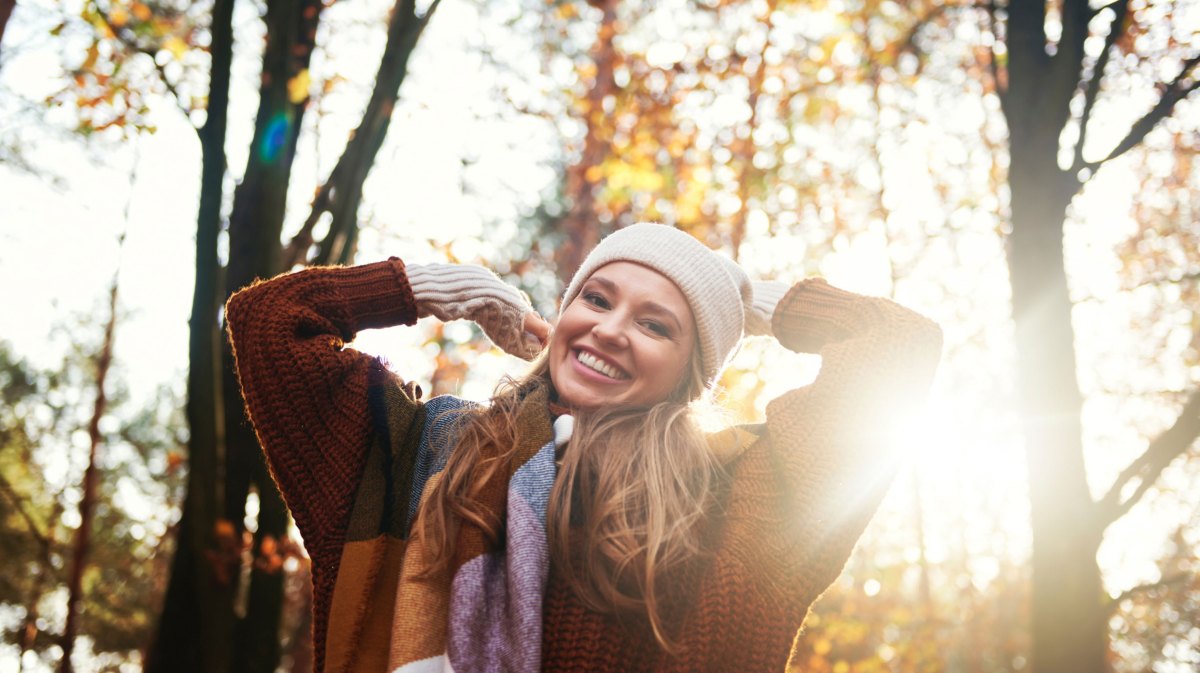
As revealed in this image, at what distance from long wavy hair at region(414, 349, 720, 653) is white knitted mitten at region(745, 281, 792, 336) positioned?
469 millimetres

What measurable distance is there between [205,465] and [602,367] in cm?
251

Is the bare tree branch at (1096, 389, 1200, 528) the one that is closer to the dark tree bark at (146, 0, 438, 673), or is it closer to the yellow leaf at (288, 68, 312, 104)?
the dark tree bark at (146, 0, 438, 673)

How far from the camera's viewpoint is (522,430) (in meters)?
1.94

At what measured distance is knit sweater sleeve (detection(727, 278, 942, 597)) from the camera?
181cm

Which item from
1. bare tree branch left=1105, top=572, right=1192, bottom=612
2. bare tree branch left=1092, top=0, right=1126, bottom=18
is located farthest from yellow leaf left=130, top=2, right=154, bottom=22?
bare tree branch left=1105, top=572, right=1192, bottom=612

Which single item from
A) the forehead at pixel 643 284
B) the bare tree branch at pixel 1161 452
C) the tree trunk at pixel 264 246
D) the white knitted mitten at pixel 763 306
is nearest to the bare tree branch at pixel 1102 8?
the bare tree branch at pixel 1161 452

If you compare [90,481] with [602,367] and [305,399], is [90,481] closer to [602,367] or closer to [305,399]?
[305,399]

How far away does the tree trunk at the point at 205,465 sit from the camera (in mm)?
3654

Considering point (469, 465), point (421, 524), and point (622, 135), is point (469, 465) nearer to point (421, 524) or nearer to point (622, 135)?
point (421, 524)

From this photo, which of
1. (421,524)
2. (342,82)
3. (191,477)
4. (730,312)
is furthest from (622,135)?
(421,524)

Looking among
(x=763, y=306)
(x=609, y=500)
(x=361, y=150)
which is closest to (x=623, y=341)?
(x=609, y=500)

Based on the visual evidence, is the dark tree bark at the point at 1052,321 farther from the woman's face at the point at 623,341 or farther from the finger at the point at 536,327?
the finger at the point at 536,327

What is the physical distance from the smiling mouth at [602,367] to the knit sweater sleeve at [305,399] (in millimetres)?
475

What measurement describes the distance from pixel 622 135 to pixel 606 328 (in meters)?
7.97
